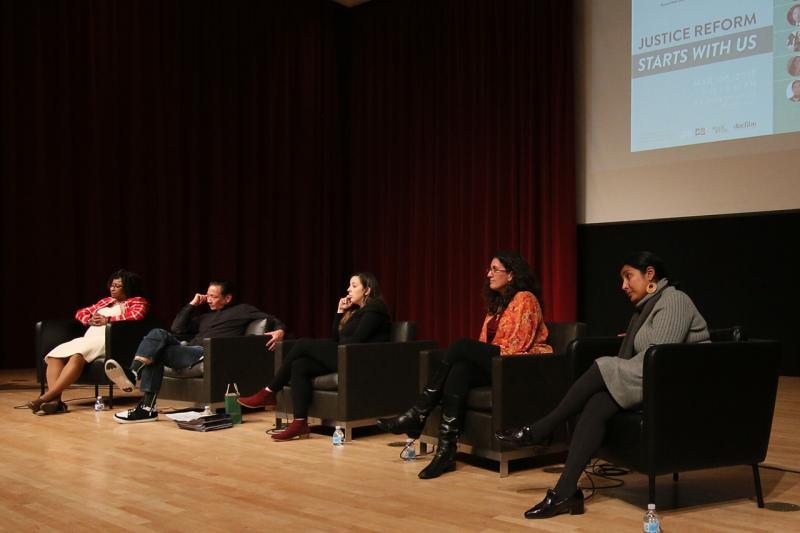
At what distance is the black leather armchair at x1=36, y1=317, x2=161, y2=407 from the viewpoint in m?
5.86

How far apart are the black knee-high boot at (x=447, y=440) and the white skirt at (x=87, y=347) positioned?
3048mm

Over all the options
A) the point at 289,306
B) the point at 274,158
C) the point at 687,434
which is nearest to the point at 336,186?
the point at 274,158

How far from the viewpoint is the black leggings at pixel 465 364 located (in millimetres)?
3865

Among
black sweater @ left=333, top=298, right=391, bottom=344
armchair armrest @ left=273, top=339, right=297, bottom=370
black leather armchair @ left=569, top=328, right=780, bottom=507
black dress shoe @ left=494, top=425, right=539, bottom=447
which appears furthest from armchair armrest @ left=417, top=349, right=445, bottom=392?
armchair armrest @ left=273, top=339, right=297, bottom=370

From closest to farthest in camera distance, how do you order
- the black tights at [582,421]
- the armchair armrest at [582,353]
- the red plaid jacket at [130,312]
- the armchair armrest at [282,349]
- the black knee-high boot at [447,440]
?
the black tights at [582,421] → the armchair armrest at [582,353] → the black knee-high boot at [447,440] → the armchair armrest at [282,349] → the red plaid jacket at [130,312]

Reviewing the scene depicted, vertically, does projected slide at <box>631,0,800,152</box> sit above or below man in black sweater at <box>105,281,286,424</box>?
above

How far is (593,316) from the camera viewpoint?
8570 mm

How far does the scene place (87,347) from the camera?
5.91 meters

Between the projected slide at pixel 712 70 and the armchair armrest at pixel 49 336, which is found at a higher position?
the projected slide at pixel 712 70

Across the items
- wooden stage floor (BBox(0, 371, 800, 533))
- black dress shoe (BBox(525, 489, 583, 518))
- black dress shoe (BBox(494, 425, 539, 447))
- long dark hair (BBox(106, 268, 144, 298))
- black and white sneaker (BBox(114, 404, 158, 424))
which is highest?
long dark hair (BBox(106, 268, 144, 298))

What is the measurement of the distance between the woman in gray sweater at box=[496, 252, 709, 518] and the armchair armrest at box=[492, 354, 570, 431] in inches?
16.7

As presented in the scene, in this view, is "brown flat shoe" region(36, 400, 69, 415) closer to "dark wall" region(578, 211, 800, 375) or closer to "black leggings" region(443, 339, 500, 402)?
"black leggings" region(443, 339, 500, 402)

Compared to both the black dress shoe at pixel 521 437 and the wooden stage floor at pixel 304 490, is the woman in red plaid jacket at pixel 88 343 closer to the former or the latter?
the wooden stage floor at pixel 304 490

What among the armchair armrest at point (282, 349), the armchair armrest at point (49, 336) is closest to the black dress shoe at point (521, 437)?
the armchair armrest at point (282, 349)
